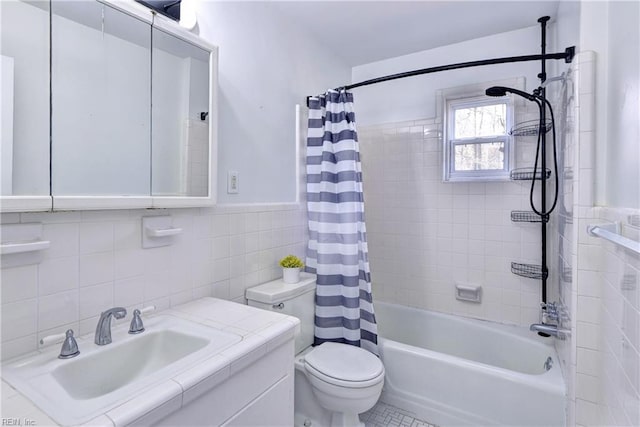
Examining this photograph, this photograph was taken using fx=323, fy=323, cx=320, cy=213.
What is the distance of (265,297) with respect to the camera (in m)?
1.68

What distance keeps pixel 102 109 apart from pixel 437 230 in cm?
228

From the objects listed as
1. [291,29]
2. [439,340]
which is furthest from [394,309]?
[291,29]

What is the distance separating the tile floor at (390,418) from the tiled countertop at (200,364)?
107 centimetres

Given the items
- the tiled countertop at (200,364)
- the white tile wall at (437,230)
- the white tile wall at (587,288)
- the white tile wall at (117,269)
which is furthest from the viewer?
the white tile wall at (437,230)

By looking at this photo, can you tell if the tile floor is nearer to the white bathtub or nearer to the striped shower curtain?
the white bathtub

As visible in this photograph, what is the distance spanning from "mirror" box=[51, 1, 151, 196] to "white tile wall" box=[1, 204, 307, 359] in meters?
0.13

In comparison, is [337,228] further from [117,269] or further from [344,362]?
[117,269]

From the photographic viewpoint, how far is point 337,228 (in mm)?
2090

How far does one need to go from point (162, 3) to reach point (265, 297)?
142cm

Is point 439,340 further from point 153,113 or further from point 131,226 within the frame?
point 153,113

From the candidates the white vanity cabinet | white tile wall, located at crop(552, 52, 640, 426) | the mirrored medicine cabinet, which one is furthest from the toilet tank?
white tile wall, located at crop(552, 52, 640, 426)

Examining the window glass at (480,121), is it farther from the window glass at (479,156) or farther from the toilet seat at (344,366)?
the toilet seat at (344,366)

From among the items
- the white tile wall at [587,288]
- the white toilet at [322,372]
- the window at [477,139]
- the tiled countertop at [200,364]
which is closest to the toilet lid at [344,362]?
the white toilet at [322,372]

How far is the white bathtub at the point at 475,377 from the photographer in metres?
1.59
